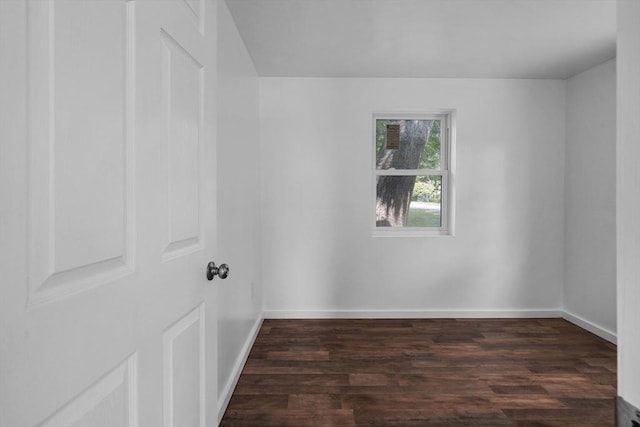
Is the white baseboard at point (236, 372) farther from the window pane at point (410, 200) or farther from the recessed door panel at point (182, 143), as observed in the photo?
the window pane at point (410, 200)

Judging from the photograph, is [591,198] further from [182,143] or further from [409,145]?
[182,143]

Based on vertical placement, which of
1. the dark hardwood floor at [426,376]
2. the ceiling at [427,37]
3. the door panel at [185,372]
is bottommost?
the dark hardwood floor at [426,376]

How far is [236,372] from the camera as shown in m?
2.55

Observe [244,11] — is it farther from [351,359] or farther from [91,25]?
[351,359]

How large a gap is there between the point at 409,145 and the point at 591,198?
1.69m

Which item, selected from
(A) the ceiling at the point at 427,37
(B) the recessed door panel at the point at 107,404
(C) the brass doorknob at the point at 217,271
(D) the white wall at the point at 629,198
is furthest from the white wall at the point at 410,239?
(B) the recessed door panel at the point at 107,404

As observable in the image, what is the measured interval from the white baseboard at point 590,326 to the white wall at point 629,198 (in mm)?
1931

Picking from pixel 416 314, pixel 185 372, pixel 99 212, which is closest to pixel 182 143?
pixel 99 212

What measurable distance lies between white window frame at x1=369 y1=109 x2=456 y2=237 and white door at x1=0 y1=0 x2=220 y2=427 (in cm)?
→ 296

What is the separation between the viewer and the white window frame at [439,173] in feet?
13.0

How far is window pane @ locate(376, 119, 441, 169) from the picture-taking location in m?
4.03

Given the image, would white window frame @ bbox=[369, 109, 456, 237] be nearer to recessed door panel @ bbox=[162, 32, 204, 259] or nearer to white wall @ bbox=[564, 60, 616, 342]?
white wall @ bbox=[564, 60, 616, 342]

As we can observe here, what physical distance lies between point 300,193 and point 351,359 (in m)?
1.65

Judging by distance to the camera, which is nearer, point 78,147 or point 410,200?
point 78,147
